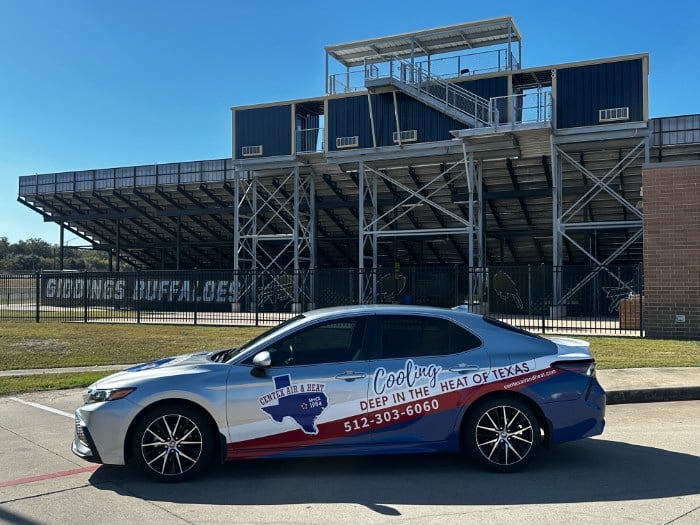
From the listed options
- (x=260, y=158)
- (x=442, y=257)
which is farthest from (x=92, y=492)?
(x=442, y=257)

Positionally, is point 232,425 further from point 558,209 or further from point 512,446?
point 558,209

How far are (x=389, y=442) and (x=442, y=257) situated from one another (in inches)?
1365

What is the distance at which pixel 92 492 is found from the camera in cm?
520

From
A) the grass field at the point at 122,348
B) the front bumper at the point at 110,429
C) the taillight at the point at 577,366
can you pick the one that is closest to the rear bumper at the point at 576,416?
the taillight at the point at 577,366

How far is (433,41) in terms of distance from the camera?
28844 millimetres

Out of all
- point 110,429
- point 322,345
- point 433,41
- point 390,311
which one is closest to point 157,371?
Result: point 110,429

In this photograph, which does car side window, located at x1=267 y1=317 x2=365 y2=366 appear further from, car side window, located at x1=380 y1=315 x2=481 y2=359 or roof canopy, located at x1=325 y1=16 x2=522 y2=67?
roof canopy, located at x1=325 y1=16 x2=522 y2=67

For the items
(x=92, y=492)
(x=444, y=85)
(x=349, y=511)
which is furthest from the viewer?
(x=444, y=85)

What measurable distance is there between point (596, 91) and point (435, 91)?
22.6ft

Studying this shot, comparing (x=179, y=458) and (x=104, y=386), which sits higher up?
(x=104, y=386)

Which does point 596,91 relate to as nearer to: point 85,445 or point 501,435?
point 501,435

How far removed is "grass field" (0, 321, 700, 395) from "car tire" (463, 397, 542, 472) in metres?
6.29

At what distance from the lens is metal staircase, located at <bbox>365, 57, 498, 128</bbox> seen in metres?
26.7

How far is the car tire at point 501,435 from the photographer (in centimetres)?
560
